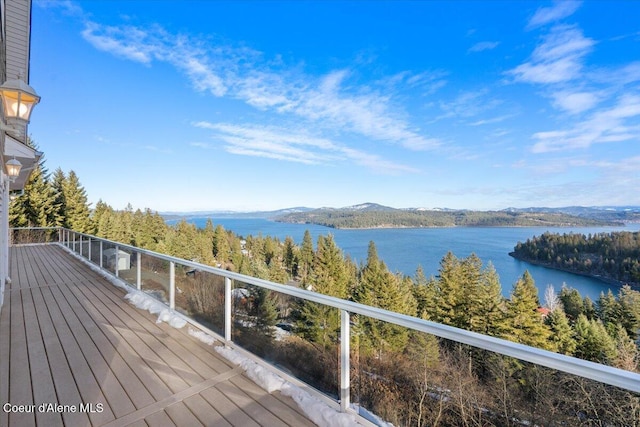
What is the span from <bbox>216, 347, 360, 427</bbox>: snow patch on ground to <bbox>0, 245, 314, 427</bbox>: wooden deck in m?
0.05

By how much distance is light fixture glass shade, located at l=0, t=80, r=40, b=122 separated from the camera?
251 centimetres

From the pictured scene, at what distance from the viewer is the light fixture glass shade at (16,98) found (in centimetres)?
251

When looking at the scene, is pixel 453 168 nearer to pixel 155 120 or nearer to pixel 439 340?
pixel 155 120

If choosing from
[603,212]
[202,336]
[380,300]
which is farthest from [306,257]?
[603,212]

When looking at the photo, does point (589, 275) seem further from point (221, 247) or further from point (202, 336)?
point (202, 336)

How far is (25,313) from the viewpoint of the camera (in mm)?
3865

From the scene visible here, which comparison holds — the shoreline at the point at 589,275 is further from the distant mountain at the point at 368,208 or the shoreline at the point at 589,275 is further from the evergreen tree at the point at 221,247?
the distant mountain at the point at 368,208

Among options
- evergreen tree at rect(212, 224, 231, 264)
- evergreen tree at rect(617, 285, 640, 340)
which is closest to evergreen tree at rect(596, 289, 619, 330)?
evergreen tree at rect(617, 285, 640, 340)

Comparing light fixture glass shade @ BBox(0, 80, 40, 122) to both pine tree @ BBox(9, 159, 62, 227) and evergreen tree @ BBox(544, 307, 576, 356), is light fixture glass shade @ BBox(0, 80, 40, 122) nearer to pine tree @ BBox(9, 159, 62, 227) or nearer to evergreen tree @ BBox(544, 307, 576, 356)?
pine tree @ BBox(9, 159, 62, 227)

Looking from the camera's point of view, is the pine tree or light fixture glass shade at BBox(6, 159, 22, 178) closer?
light fixture glass shade at BBox(6, 159, 22, 178)

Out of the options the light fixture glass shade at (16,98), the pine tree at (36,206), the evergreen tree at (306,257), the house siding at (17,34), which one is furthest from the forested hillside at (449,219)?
the light fixture glass shade at (16,98)

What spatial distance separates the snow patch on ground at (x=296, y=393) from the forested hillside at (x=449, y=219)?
12069 cm

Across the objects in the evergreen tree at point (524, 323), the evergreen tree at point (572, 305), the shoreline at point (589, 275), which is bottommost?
the shoreline at point (589, 275)

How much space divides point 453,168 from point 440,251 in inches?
841
